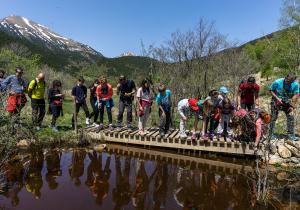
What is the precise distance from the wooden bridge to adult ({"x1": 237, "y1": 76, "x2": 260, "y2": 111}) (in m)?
1.12

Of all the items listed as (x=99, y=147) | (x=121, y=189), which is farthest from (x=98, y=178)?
(x=99, y=147)

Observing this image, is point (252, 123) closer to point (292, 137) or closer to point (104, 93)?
point (292, 137)

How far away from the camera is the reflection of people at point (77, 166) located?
21.8ft

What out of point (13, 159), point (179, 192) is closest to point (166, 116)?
point (179, 192)

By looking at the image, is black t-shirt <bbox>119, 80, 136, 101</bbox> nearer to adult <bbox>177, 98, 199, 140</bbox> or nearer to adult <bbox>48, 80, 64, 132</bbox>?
adult <bbox>177, 98, 199, 140</bbox>

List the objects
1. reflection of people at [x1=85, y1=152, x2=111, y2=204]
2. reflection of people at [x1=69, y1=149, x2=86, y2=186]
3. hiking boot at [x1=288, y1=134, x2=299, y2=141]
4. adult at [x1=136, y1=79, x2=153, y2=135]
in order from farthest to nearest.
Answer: adult at [x1=136, y1=79, x2=153, y2=135], hiking boot at [x1=288, y1=134, x2=299, y2=141], reflection of people at [x1=69, y1=149, x2=86, y2=186], reflection of people at [x1=85, y1=152, x2=111, y2=204]

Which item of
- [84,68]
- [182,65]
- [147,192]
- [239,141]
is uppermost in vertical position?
[84,68]

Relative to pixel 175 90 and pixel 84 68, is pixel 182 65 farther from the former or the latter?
pixel 84 68

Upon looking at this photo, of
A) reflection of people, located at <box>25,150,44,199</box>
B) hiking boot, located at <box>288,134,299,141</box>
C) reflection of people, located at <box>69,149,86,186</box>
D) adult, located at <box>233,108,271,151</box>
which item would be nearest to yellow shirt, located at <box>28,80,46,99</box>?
reflection of people, located at <box>25,150,44,199</box>

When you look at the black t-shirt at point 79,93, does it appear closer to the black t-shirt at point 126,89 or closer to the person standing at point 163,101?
the black t-shirt at point 126,89

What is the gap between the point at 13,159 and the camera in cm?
738

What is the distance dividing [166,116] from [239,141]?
2318 mm

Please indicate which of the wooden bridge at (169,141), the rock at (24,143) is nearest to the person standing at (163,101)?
the wooden bridge at (169,141)

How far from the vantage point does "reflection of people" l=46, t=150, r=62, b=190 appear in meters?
6.27
